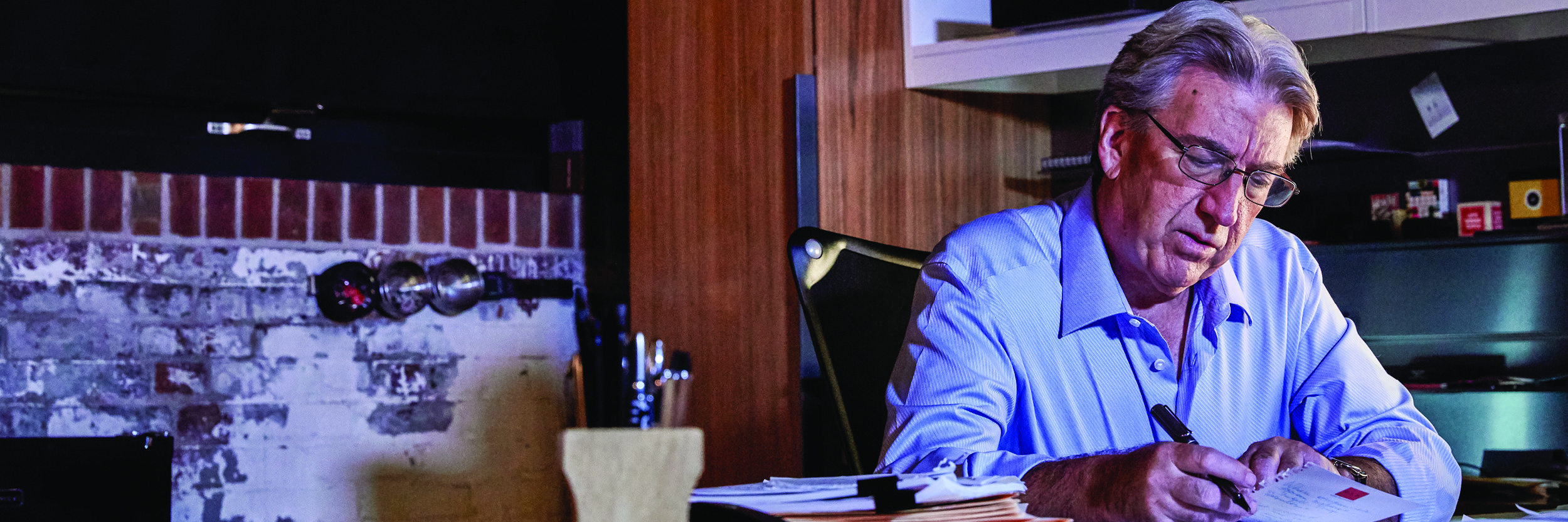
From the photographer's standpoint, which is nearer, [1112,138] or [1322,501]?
[1322,501]

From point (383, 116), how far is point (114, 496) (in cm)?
95

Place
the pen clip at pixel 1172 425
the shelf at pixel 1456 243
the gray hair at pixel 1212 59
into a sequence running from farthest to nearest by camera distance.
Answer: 1. the shelf at pixel 1456 243
2. the gray hair at pixel 1212 59
3. the pen clip at pixel 1172 425

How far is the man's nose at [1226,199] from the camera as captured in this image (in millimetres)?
1266

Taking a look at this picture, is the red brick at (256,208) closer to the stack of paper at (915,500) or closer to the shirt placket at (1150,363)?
the shirt placket at (1150,363)

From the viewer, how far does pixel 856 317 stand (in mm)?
1539

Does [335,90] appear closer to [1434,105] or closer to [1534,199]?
[1434,105]

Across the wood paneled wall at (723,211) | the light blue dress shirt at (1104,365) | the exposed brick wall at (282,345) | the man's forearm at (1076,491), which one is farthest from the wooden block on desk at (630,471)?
the exposed brick wall at (282,345)

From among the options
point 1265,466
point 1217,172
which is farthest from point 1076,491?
point 1217,172

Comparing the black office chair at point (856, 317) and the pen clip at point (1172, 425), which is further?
the black office chair at point (856, 317)

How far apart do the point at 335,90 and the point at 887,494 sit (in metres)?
2.12

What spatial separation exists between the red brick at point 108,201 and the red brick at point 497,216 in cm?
69

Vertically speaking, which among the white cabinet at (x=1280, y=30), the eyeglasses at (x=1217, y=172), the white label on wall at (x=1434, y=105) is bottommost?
the eyeglasses at (x=1217, y=172)

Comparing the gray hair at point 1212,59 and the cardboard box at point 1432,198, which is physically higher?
the gray hair at point 1212,59

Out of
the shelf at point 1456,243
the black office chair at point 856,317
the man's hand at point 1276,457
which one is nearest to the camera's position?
the man's hand at point 1276,457
